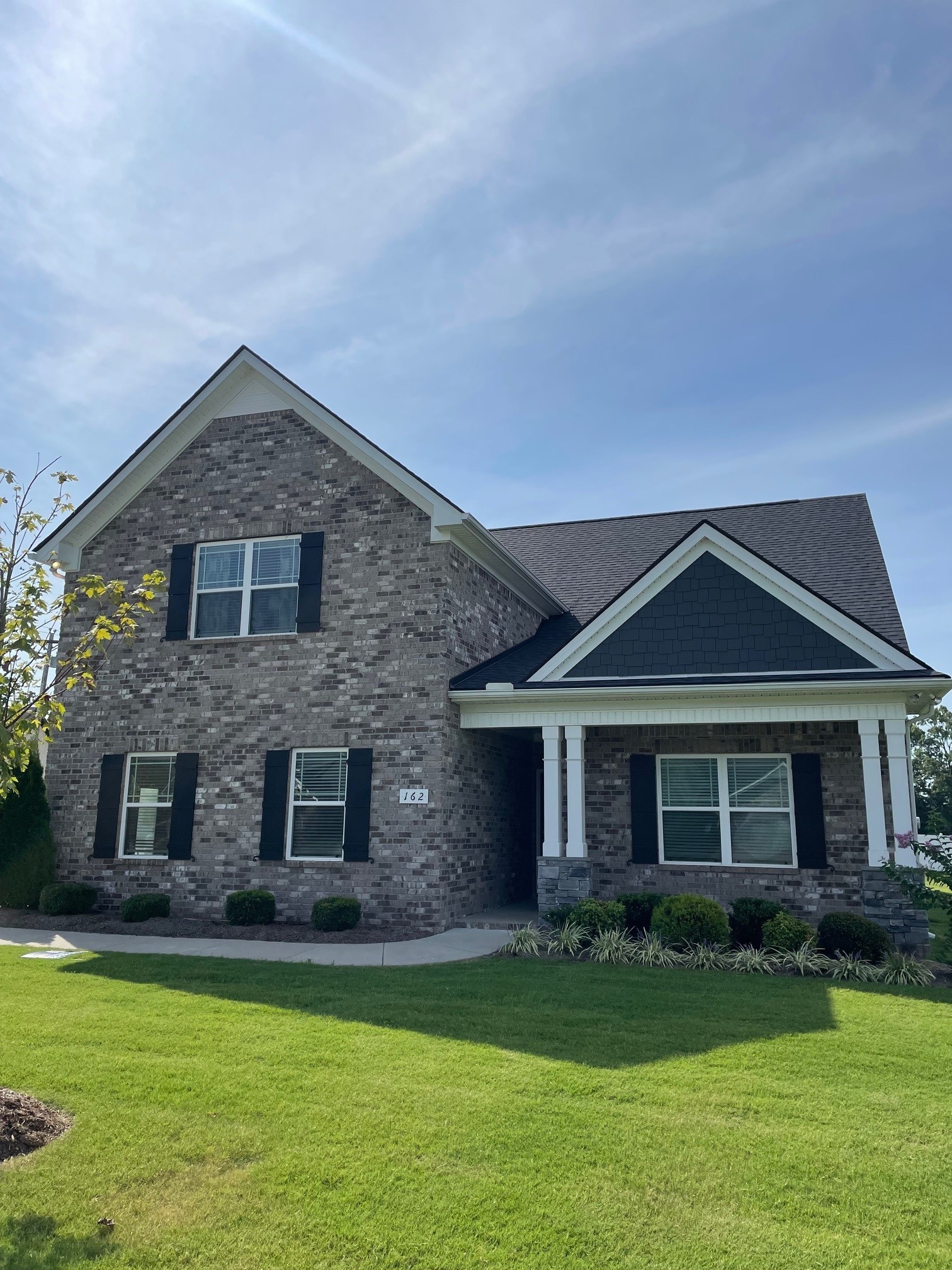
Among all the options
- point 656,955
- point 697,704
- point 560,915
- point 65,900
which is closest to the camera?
point 656,955

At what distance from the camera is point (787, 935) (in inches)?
432

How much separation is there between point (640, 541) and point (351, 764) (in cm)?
875

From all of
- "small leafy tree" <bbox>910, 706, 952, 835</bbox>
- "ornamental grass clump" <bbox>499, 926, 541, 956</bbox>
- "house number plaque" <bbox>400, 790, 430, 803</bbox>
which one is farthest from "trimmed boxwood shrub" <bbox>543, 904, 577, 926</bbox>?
"small leafy tree" <bbox>910, 706, 952, 835</bbox>

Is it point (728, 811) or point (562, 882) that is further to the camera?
point (728, 811)

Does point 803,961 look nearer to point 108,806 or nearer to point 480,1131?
point 480,1131

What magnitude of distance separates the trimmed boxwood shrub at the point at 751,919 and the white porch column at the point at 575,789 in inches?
89.7

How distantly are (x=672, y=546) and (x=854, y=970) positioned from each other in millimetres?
6713

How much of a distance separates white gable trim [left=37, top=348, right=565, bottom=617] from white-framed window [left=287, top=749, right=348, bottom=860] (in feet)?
13.5

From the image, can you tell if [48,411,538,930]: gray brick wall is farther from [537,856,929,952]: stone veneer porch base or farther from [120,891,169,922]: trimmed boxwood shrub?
[537,856,929,952]: stone veneer porch base

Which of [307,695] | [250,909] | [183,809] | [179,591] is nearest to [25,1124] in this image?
[250,909]

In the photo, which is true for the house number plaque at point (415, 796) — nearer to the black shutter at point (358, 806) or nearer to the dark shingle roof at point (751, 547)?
the black shutter at point (358, 806)

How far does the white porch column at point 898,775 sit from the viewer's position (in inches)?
471

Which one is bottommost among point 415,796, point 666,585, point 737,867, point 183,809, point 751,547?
point 737,867

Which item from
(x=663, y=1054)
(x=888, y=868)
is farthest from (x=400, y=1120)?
(x=888, y=868)
